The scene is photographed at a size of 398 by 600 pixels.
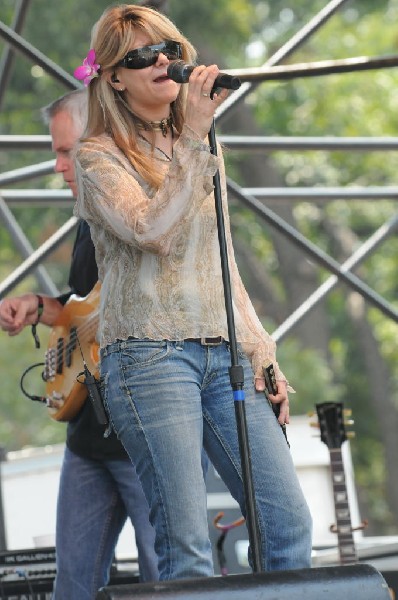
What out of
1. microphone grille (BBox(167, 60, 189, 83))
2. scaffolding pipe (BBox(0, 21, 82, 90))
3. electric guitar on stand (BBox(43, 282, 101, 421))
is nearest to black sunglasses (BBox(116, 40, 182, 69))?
microphone grille (BBox(167, 60, 189, 83))

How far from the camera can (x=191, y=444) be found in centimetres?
296

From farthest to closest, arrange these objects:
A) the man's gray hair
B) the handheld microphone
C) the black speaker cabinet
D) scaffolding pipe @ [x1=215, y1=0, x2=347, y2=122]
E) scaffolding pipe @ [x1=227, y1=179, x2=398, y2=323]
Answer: scaffolding pipe @ [x1=227, y1=179, x2=398, y2=323]
scaffolding pipe @ [x1=215, y1=0, x2=347, y2=122]
the man's gray hair
the handheld microphone
the black speaker cabinet

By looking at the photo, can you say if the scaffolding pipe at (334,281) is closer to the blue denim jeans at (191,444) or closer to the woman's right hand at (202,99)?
the blue denim jeans at (191,444)

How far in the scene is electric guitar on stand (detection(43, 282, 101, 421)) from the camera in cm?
397

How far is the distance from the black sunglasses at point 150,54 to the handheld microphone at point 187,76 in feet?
0.35

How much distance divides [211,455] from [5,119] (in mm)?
13698

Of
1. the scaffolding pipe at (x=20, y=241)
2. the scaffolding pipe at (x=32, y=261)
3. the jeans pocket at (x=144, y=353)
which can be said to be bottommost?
the jeans pocket at (x=144, y=353)

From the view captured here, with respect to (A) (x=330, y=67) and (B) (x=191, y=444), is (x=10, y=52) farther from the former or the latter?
(B) (x=191, y=444)

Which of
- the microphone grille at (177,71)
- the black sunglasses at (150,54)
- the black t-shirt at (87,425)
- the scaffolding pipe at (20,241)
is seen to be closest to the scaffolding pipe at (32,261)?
the scaffolding pipe at (20,241)

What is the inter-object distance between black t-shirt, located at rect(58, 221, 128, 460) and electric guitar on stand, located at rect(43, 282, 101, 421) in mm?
37

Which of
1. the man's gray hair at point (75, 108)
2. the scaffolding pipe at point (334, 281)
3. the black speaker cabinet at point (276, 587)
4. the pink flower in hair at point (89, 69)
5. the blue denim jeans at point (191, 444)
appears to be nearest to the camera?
the black speaker cabinet at point (276, 587)

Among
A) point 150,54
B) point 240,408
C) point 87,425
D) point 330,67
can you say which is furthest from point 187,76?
point 330,67

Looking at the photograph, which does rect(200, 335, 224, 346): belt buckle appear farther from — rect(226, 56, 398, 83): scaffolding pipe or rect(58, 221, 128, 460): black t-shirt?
rect(226, 56, 398, 83): scaffolding pipe

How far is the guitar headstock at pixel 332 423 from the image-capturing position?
5.39m
